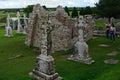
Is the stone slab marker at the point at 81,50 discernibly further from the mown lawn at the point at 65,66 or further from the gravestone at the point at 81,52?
the mown lawn at the point at 65,66

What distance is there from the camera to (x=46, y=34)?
1402 centimetres

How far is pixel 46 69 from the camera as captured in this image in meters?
14.1

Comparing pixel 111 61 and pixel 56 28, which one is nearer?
pixel 111 61

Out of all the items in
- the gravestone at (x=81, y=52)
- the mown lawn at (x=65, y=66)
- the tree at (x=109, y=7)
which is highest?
the tree at (x=109, y=7)

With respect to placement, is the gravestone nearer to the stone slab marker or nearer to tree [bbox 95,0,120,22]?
the stone slab marker

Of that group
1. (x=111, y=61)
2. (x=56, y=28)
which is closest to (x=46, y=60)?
(x=111, y=61)

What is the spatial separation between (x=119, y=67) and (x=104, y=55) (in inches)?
170

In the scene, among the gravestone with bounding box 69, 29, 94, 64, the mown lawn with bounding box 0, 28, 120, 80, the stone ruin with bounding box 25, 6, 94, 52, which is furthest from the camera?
the stone ruin with bounding box 25, 6, 94, 52

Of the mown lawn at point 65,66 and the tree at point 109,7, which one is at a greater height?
the tree at point 109,7

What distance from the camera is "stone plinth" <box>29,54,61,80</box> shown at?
14.0 meters

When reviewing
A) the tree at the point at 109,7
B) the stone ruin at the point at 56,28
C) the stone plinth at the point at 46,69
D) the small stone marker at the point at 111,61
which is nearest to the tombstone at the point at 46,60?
the stone plinth at the point at 46,69

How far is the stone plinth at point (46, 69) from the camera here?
1397 centimetres

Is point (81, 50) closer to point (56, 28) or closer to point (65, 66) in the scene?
point (65, 66)

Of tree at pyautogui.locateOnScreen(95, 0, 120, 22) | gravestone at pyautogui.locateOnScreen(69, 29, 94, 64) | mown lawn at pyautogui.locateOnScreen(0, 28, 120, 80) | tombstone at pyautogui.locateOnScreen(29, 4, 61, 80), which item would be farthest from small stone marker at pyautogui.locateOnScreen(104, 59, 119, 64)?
tree at pyautogui.locateOnScreen(95, 0, 120, 22)
